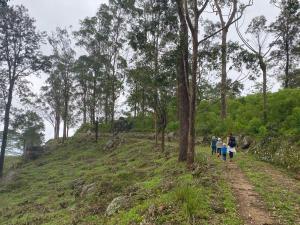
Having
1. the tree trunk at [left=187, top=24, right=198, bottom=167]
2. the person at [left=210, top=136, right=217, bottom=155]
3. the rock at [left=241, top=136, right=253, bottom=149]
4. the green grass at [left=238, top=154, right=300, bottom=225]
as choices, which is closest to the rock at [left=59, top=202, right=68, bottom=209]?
the tree trunk at [left=187, top=24, right=198, bottom=167]

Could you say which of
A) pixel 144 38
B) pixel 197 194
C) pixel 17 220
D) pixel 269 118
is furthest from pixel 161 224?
pixel 269 118

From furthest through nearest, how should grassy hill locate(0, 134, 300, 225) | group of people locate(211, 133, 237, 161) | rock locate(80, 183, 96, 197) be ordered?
group of people locate(211, 133, 237, 161), rock locate(80, 183, 96, 197), grassy hill locate(0, 134, 300, 225)

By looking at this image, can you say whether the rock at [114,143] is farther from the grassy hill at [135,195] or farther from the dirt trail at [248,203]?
the dirt trail at [248,203]

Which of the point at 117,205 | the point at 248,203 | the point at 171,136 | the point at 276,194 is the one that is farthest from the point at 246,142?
the point at 248,203

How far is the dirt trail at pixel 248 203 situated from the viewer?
1043 centimetres

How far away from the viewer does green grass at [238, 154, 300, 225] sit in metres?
11.0

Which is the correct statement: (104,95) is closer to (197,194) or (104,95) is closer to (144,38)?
(144,38)

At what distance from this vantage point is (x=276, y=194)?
13477 mm

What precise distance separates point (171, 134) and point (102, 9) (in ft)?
56.4

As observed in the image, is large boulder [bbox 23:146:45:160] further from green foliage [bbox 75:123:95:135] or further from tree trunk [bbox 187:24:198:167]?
tree trunk [bbox 187:24:198:167]

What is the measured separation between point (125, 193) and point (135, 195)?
1.48 meters

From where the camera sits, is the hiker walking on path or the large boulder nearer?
the hiker walking on path

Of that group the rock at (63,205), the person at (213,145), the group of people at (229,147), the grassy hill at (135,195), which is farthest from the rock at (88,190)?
the person at (213,145)

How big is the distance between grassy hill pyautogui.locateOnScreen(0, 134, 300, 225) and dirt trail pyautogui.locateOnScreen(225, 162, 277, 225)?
0.23 m
